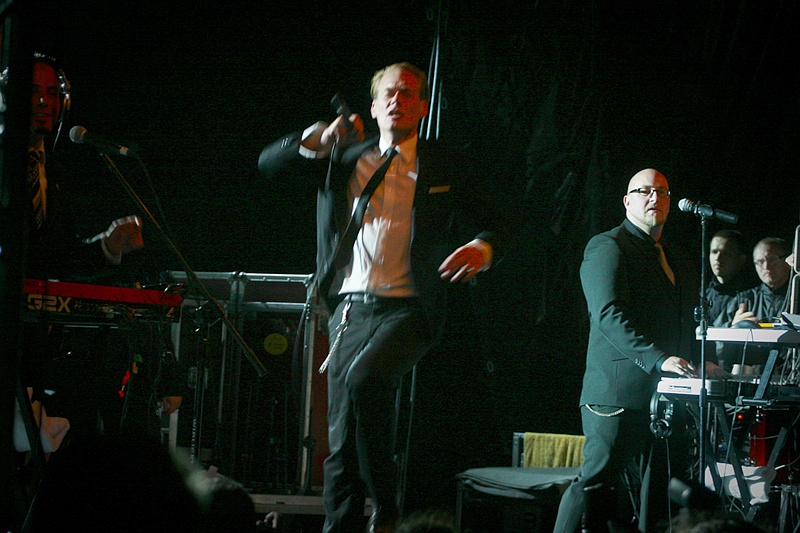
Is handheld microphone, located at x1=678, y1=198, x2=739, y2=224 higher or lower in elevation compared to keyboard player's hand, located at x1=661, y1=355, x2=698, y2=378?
higher

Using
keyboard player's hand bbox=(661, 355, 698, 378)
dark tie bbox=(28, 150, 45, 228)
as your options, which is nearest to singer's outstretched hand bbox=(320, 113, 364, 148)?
dark tie bbox=(28, 150, 45, 228)

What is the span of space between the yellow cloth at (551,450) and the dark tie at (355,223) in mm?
2598

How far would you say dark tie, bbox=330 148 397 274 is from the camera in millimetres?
3164

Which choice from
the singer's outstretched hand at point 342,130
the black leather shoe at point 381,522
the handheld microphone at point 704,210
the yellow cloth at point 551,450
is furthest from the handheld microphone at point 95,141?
the yellow cloth at point 551,450

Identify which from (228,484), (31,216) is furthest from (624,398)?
(31,216)

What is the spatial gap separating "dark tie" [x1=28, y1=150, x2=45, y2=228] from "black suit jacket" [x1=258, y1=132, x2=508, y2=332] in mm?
1053

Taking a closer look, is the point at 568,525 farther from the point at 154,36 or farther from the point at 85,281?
the point at 154,36

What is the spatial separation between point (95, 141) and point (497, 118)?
279cm

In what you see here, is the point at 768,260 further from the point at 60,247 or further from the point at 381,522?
the point at 60,247

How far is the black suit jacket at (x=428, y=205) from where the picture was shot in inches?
127

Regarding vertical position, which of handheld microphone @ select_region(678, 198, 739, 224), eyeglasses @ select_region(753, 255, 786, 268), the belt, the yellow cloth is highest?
handheld microphone @ select_region(678, 198, 739, 224)

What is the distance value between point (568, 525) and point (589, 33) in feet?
11.3

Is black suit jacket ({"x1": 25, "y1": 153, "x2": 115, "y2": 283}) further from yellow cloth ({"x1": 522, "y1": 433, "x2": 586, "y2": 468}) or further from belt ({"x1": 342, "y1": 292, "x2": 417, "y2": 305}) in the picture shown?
yellow cloth ({"x1": 522, "y1": 433, "x2": 586, "y2": 468})

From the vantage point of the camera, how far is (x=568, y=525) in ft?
12.4
